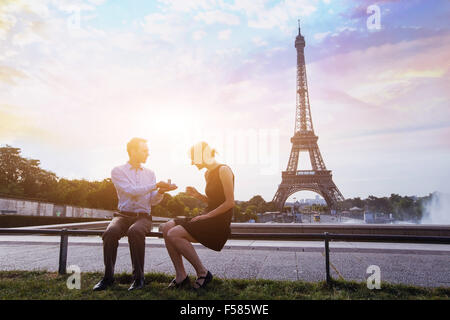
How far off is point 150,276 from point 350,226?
793 cm

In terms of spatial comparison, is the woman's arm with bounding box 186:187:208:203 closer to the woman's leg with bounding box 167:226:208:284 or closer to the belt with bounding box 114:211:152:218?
the woman's leg with bounding box 167:226:208:284

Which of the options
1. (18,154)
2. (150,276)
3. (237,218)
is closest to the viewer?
(150,276)

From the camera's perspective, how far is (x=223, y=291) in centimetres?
343

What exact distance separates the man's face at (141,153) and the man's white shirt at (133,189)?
0.12 meters

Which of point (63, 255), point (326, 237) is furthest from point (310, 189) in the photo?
point (63, 255)

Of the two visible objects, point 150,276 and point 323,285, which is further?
point 150,276

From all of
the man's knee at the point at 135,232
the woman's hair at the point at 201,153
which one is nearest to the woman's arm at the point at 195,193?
the woman's hair at the point at 201,153

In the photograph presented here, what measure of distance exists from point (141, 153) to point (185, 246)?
1361 mm

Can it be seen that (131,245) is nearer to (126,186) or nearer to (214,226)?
(126,186)

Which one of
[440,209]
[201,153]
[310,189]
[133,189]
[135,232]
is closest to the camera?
[135,232]

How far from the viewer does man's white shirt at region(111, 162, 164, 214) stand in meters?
4.00
